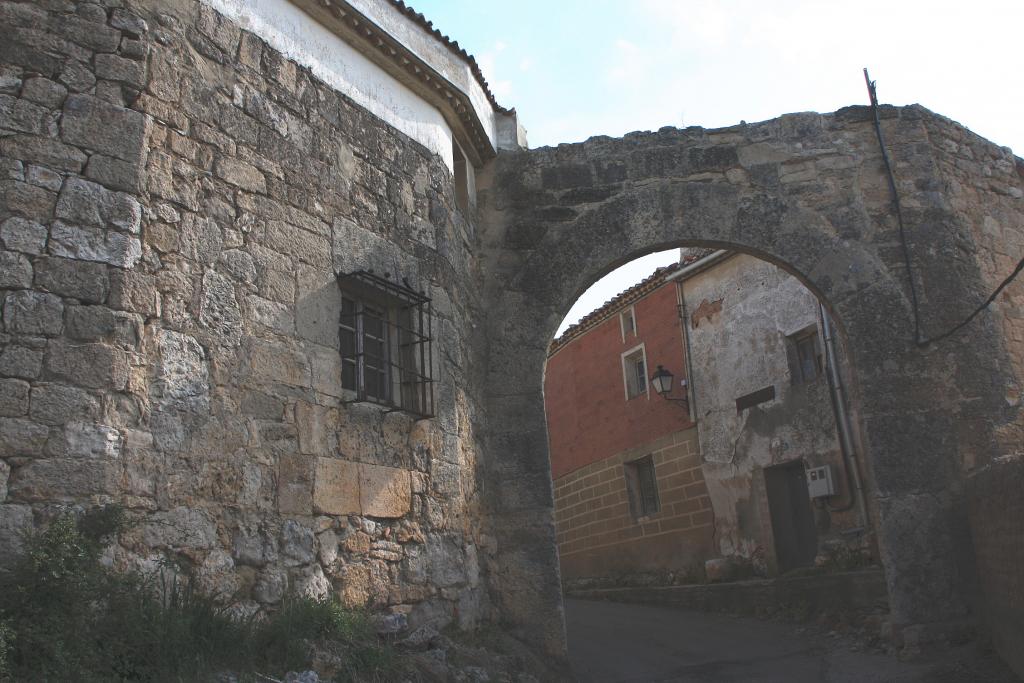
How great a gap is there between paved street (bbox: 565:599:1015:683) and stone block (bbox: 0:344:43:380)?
4.33 m

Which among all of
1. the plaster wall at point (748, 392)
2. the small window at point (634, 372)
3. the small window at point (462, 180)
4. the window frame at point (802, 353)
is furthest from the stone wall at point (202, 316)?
the small window at point (634, 372)

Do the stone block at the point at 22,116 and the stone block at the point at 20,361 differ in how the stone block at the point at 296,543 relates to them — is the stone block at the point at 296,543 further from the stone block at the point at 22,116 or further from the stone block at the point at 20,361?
the stone block at the point at 22,116

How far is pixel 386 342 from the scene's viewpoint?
5934 millimetres

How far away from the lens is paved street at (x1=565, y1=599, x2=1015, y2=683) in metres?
6.36

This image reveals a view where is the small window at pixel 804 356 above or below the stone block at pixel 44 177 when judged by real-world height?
above

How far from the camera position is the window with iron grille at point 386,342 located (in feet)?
18.4

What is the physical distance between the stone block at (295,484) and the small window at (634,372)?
9.70 metres

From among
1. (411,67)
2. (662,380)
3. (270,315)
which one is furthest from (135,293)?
(662,380)

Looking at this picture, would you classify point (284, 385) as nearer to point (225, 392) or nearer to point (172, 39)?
point (225, 392)

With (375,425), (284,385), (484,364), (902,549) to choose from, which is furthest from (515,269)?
(902,549)

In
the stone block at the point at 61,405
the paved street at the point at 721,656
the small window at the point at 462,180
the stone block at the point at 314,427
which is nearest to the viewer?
the stone block at the point at 61,405

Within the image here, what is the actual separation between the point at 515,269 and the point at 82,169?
11.8ft

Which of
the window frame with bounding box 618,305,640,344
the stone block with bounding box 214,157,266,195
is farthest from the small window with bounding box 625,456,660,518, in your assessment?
the stone block with bounding box 214,157,266,195

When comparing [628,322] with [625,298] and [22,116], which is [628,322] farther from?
[22,116]
